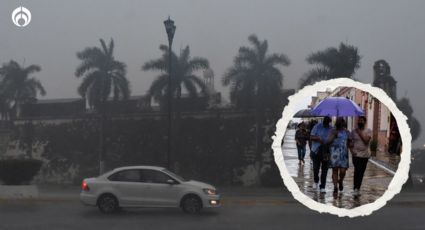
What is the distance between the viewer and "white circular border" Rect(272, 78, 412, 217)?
2088mm

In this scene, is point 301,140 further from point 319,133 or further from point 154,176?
point 154,176

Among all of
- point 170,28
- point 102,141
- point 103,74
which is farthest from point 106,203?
point 102,141

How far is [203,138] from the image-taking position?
27625mm

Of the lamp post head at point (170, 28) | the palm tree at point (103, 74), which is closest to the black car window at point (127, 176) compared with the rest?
the lamp post head at point (170, 28)

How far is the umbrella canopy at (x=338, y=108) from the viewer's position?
190cm

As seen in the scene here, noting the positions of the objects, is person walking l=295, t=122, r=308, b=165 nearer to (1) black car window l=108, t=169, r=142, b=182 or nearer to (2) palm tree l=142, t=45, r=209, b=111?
(1) black car window l=108, t=169, r=142, b=182

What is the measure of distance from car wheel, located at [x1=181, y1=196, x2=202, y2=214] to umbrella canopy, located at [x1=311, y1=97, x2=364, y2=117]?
864cm

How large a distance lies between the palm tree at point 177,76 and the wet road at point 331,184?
1896 centimetres

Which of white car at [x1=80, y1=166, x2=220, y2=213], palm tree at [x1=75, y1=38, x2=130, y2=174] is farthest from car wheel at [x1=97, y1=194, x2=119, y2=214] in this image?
palm tree at [x1=75, y1=38, x2=130, y2=174]

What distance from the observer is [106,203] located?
10.3 metres

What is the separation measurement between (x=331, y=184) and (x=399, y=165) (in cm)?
31

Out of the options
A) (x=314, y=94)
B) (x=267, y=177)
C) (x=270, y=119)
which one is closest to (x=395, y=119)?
(x=314, y=94)

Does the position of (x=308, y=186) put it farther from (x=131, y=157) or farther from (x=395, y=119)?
(x=131, y=157)

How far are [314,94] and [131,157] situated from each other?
2643cm
